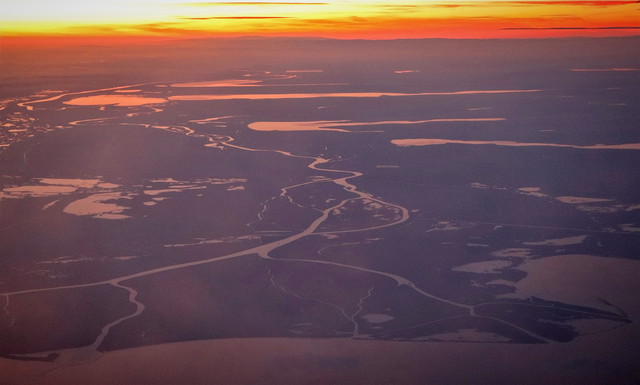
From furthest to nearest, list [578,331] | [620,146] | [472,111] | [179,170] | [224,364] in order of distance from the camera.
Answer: [472,111]
[620,146]
[179,170]
[578,331]
[224,364]

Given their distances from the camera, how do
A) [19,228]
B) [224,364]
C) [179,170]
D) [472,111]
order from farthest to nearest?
1. [472,111]
2. [179,170]
3. [19,228]
4. [224,364]

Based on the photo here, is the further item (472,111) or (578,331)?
→ (472,111)

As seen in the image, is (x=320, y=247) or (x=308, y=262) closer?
(x=308, y=262)

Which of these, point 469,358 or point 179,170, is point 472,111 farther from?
point 469,358

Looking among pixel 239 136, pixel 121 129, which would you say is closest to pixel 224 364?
pixel 239 136

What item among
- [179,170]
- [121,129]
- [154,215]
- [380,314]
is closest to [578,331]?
[380,314]

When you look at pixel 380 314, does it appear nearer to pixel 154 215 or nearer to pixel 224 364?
pixel 224 364

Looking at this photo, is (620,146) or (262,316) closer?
(262,316)

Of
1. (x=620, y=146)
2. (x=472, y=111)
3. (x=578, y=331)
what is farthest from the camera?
(x=472, y=111)

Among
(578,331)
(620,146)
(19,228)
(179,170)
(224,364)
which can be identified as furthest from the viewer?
(620,146)
